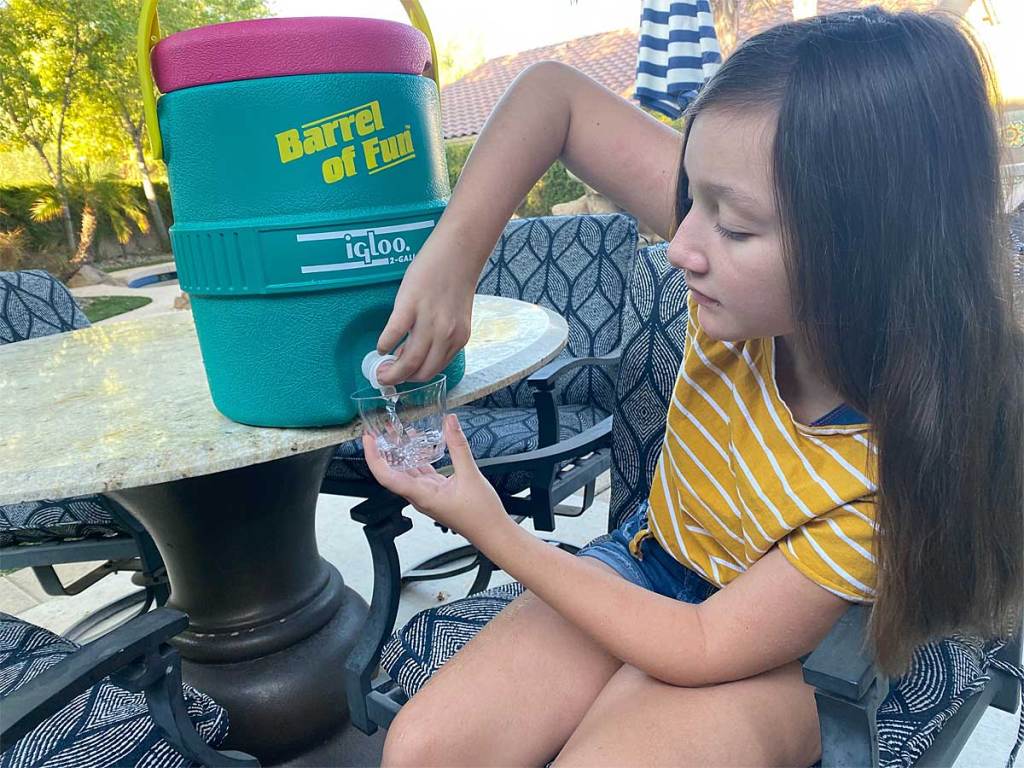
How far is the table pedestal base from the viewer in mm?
1439

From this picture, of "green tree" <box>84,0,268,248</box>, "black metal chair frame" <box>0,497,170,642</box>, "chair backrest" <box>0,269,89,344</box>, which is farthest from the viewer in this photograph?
"green tree" <box>84,0,268,248</box>

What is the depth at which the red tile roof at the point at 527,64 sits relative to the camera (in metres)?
14.3

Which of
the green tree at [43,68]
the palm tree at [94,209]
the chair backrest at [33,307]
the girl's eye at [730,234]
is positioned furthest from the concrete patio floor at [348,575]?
the green tree at [43,68]

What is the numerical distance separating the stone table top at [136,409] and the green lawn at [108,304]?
28.1 feet

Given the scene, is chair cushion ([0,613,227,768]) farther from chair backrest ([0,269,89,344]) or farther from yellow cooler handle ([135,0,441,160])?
chair backrest ([0,269,89,344])

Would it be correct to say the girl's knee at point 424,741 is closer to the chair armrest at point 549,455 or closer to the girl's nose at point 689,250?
the chair armrest at point 549,455

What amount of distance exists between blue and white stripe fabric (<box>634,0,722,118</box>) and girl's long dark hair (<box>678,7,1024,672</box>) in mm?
3439

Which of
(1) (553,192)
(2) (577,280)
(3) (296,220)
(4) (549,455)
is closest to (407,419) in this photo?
(3) (296,220)

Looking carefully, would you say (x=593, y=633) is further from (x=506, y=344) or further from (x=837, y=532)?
(x=506, y=344)

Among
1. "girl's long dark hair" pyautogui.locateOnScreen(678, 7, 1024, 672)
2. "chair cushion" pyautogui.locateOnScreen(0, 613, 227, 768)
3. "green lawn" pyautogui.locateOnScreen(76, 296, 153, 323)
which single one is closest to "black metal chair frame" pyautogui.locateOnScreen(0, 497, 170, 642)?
"chair cushion" pyautogui.locateOnScreen(0, 613, 227, 768)

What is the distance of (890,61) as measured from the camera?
30.1 inches

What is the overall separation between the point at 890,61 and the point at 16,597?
10.2 ft

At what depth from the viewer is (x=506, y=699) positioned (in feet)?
3.26

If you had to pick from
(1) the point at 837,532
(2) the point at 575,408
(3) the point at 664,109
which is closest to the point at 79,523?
(2) the point at 575,408
